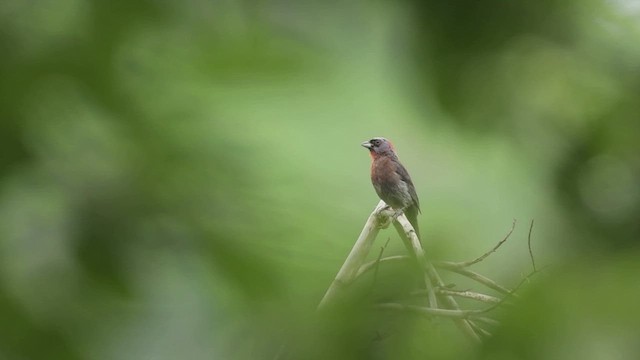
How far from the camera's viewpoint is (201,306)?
0.29 metres

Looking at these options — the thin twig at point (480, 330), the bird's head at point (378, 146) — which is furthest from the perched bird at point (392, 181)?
the thin twig at point (480, 330)

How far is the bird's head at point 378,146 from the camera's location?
1.58 feet

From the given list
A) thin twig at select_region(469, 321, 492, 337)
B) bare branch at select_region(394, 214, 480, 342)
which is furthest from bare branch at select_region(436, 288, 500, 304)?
thin twig at select_region(469, 321, 492, 337)

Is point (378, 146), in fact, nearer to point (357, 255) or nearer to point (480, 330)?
point (357, 255)

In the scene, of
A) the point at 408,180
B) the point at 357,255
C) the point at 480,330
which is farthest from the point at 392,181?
the point at 480,330

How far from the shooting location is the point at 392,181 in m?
0.58

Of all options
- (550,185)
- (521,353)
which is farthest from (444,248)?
(521,353)

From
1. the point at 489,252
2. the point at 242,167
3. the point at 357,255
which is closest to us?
the point at 242,167

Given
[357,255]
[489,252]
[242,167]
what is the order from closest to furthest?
1. [242,167]
2. [357,255]
3. [489,252]

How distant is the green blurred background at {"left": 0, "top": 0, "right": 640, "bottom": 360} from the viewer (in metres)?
0.20

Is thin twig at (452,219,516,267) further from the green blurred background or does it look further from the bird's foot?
the green blurred background

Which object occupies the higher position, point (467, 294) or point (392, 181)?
point (392, 181)

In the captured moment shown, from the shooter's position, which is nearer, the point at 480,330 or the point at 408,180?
the point at 480,330

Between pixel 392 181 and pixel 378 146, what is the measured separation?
71 mm
